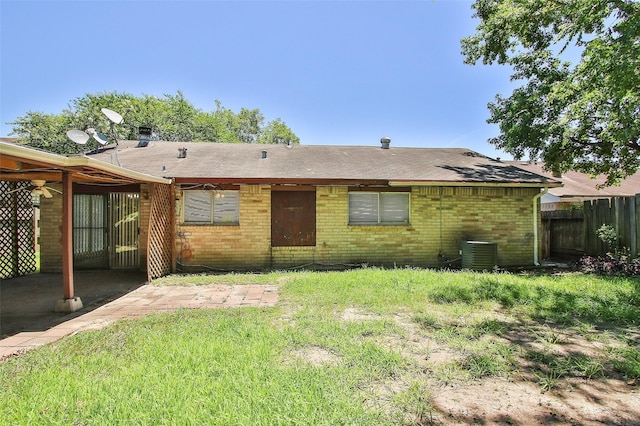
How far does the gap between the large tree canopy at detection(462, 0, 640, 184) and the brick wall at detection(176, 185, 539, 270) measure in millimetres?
2226

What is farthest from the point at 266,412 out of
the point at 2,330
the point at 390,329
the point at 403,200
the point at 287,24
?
the point at 287,24

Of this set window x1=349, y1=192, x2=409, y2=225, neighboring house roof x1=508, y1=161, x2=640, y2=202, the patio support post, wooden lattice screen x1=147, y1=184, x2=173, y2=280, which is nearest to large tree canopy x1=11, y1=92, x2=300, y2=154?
wooden lattice screen x1=147, y1=184, x2=173, y2=280

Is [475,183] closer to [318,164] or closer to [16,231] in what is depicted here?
[318,164]

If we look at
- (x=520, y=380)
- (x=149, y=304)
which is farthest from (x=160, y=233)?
(x=520, y=380)

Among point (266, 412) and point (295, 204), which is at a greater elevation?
point (295, 204)

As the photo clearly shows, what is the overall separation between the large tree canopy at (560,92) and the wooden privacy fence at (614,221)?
1.78 meters

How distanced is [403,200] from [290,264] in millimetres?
4035

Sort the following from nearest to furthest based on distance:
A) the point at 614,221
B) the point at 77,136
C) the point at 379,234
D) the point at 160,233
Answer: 1. the point at 77,136
2. the point at 160,233
3. the point at 614,221
4. the point at 379,234

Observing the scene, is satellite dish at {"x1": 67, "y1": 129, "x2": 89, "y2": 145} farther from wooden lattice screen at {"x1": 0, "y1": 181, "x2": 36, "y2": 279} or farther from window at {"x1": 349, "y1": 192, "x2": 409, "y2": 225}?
window at {"x1": 349, "y1": 192, "x2": 409, "y2": 225}

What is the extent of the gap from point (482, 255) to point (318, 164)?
574 cm

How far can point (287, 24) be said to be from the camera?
11.2 meters

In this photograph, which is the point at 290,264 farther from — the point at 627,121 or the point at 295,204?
the point at 627,121

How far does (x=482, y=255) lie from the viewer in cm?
922

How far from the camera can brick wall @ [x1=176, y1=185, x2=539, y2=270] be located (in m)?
9.30
